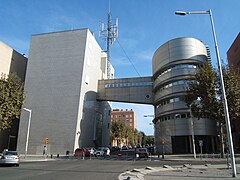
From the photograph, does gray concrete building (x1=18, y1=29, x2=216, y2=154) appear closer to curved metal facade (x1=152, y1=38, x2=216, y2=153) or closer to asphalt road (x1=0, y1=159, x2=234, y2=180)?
curved metal facade (x1=152, y1=38, x2=216, y2=153)

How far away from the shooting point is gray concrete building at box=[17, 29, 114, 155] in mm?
49094

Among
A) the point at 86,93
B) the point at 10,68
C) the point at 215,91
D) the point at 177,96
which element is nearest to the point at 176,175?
the point at 215,91

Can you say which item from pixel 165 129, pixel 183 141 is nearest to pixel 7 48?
pixel 165 129

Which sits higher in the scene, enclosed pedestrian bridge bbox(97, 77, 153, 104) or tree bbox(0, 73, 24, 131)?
enclosed pedestrian bridge bbox(97, 77, 153, 104)

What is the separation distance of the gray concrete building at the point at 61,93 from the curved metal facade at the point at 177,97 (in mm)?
17184

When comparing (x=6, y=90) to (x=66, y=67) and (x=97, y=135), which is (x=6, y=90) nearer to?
(x=66, y=67)

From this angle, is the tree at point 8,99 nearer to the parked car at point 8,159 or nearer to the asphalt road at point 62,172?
the parked car at point 8,159

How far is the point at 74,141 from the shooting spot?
155 ft

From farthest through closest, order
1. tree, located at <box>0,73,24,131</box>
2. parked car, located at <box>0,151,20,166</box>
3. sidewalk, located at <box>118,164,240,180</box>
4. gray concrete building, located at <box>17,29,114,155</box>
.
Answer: gray concrete building, located at <box>17,29,114,155</box> → tree, located at <box>0,73,24,131</box> → parked car, located at <box>0,151,20,166</box> → sidewalk, located at <box>118,164,240,180</box>

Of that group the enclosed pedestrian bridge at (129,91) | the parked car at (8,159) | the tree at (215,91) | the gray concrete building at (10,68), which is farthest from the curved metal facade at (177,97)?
the gray concrete building at (10,68)

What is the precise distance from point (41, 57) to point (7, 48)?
7.73 meters

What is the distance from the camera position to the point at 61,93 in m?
52.1

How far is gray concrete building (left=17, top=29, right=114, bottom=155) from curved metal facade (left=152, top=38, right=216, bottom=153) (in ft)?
56.4

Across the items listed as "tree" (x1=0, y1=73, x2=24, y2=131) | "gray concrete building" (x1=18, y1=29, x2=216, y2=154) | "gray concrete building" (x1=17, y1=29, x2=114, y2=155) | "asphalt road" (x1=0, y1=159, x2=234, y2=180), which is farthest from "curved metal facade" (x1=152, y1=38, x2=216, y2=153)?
"tree" (x1=0, y1=73, x2=24, y2=131)
